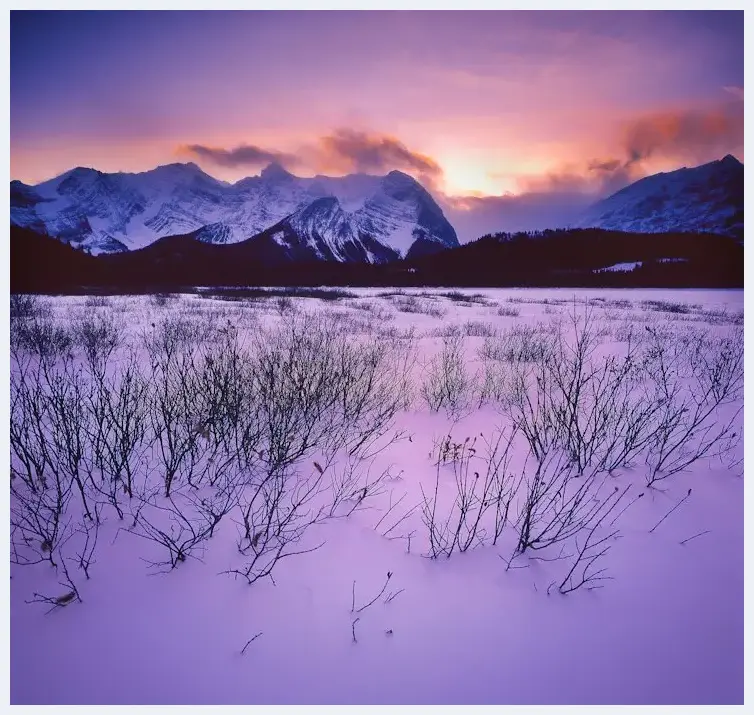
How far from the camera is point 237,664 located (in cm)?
226

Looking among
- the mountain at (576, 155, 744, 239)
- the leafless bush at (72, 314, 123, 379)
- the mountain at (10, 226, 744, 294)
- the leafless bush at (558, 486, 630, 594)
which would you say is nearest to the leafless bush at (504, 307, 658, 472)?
the leafless bush at (558, 486, 630, 594)

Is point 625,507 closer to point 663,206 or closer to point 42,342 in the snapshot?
point 42,342

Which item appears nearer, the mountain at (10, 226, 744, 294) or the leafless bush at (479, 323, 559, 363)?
the leafless bush at (479, 323, 559, 363)

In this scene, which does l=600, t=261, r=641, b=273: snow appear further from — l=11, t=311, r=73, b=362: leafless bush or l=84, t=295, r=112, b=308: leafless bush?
l=11, t=311, r=73, b=362: leafless bush

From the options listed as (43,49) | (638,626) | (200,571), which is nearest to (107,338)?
(43,49)

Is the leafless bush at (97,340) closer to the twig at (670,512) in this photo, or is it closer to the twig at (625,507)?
the twig at (625,507)

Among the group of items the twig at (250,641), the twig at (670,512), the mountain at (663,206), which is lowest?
the twig at (250,641)

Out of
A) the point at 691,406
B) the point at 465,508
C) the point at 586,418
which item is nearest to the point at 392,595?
the point at 465,508

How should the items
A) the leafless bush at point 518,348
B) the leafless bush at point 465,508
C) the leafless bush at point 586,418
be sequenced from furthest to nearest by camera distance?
the leafless bush at point 518,348 < the leafless bush at point 586,418 < the leafless bush at point 465,508

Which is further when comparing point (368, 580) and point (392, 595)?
point (368, 580)

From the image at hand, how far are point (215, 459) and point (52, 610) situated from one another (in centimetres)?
178

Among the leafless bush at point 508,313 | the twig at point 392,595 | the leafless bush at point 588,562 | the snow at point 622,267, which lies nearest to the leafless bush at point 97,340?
the twig at point 392,595

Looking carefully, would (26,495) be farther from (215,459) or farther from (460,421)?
(460,421)

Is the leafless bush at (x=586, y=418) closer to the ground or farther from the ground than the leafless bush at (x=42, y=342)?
closer to the ground
